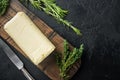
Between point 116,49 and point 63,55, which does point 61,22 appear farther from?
point 116,49

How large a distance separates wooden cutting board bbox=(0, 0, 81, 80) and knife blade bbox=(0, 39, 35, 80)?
0.03 m

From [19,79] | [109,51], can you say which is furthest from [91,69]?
[19,79]

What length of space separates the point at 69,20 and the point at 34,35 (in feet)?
0.70

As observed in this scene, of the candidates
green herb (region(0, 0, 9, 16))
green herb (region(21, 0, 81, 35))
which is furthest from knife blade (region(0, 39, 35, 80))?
green herb (region(21, 0, 81, 35))

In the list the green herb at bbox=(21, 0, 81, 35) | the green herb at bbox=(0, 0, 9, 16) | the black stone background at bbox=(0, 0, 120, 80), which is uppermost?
the green herb at bbox=(0, 0, 9, 16)

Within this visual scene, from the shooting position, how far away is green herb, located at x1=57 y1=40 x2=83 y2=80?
1514 millimetres

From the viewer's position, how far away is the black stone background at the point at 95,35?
5.15 feet

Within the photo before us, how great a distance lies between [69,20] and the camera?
162 centimetres

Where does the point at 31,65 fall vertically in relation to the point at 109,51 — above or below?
above

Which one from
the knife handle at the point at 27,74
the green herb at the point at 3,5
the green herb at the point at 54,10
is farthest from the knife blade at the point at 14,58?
the green herb at the point at 54,10

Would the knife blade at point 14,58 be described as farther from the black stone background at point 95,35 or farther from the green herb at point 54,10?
the green herb at point 54,10

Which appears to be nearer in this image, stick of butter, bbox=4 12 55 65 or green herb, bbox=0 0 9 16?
stick of butter, bbox=4 12 55 65

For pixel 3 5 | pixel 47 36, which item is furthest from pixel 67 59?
pixel 3 5

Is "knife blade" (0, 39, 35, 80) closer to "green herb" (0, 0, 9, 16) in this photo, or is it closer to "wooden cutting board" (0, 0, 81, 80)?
"wooden cutting board" (0, 0, 81, 80)
